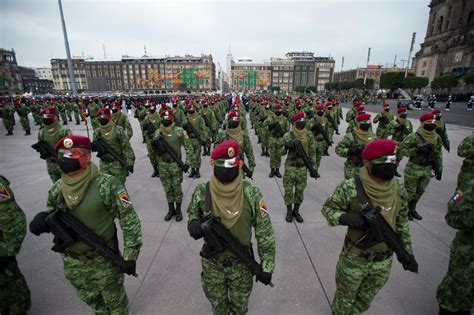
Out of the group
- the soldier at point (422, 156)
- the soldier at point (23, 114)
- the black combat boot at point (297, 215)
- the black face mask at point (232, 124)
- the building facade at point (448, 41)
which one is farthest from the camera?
the building facade at point (448, 41)

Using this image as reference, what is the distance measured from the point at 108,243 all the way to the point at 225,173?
1.34 meters

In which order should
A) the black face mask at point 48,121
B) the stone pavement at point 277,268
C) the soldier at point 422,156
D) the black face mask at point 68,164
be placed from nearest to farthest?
1. the black face mask at point 68,164
2. the stone pavement at point 277,268
3. the soldier at point 422,156
4. the black face mask at point 48,121

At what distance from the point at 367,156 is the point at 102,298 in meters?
2.82

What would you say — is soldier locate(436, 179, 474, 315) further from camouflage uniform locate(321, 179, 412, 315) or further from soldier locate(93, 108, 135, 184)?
soldier locate(93, 108, 135, 184)

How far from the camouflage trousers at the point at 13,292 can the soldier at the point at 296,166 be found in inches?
155

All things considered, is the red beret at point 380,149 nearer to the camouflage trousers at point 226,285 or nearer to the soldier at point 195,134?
the camouflage trousers at point 226,285

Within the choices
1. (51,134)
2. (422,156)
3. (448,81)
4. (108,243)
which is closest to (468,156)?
(422,156)

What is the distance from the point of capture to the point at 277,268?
3.38m

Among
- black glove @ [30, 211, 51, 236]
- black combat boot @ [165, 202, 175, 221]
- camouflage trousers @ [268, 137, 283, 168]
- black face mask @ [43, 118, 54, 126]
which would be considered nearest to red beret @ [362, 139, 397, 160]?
black glove @ [30, 211, 51, 236]

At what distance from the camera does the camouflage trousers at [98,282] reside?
82.0 inches

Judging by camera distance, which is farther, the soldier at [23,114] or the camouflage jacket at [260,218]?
the soldier at [23,114]

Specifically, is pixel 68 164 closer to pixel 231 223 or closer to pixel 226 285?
pixel 231 223

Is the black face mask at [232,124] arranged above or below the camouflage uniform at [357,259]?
above

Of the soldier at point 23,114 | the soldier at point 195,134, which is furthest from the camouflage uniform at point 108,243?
the soldier at point 23,114
